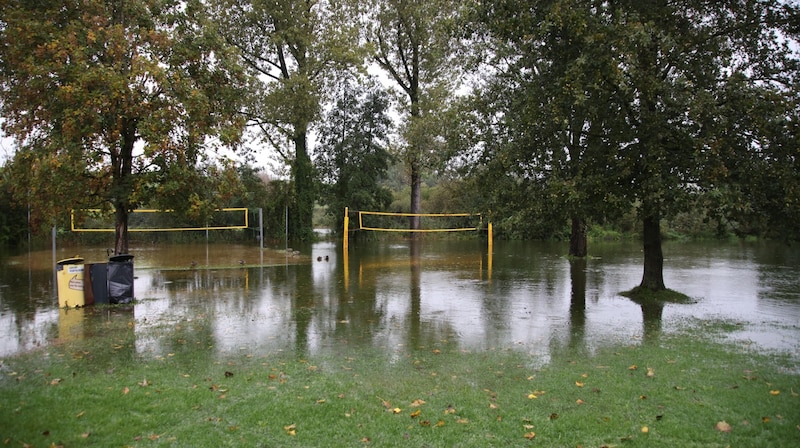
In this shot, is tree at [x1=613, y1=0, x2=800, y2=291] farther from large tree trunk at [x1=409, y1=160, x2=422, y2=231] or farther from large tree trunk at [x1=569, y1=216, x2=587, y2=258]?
large tree trunk at [x1=409, y1=160, x2=422, y2=231]

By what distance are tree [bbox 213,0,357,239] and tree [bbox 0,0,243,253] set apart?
1221 cm

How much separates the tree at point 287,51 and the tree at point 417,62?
206cm

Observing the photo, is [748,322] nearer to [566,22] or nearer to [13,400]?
[566,22]

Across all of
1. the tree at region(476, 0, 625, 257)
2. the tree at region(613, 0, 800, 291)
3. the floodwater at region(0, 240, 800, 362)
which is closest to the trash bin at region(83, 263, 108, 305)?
the floodwater at region(0, 240, 800, 362)

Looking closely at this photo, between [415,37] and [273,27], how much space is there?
6.80m

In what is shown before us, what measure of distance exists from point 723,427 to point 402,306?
19.3 ft

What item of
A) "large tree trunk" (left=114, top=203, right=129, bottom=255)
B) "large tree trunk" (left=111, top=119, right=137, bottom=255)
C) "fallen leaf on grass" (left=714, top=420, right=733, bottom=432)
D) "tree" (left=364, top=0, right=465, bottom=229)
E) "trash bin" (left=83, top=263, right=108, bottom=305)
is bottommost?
"fallen leaf on grass" (left=714, top=420, right=733, bottom=432)

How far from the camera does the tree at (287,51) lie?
2339cm

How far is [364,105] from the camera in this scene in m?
29.6

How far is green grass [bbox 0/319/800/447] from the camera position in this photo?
395 cm

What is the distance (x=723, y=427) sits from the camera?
411 cm

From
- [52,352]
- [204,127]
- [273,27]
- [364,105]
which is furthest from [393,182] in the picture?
[52,352]

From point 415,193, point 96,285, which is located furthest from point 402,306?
point 415,193

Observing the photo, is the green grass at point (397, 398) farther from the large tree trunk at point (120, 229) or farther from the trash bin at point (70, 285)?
the large tree trunk at point (120, 229)
